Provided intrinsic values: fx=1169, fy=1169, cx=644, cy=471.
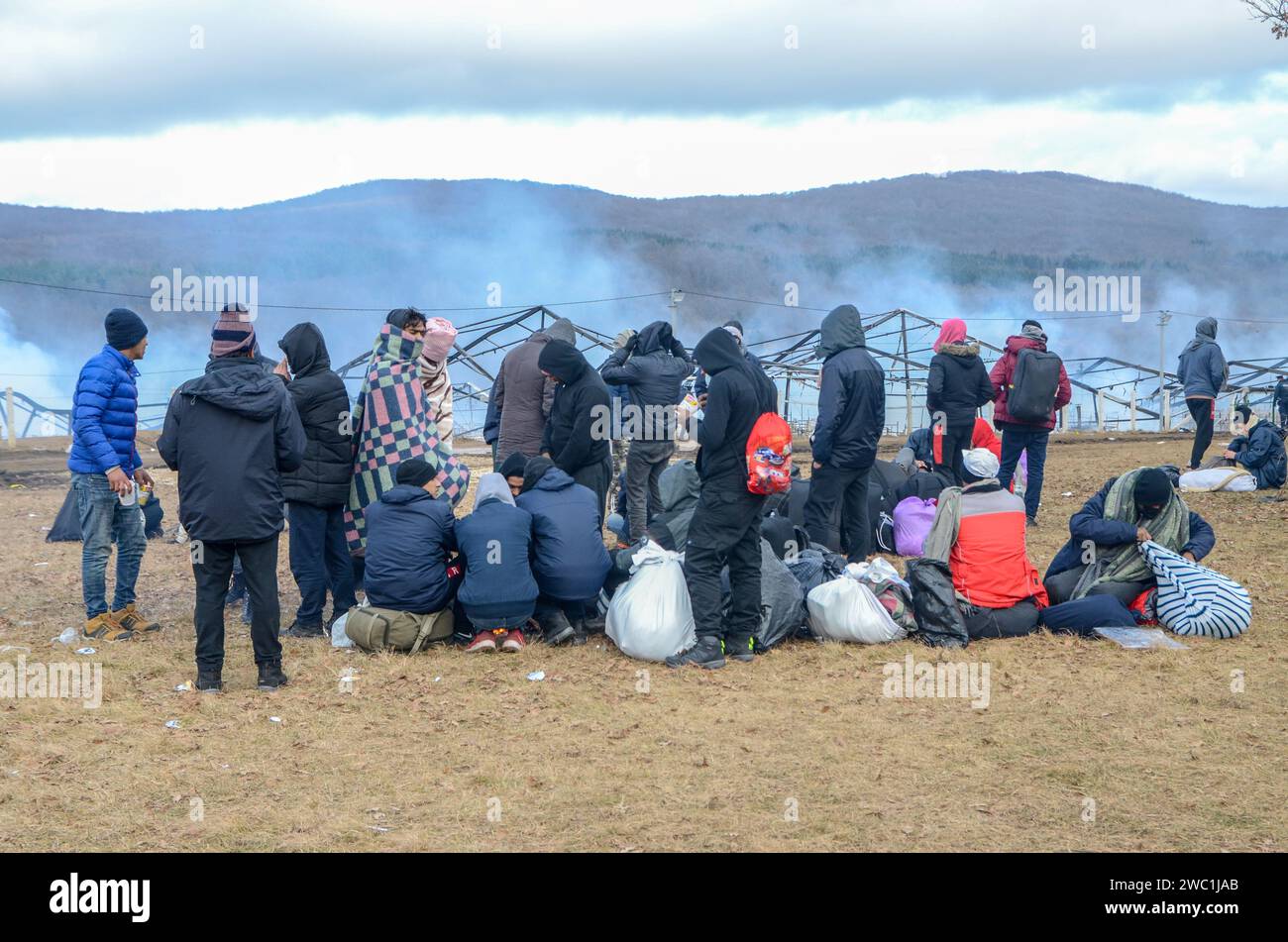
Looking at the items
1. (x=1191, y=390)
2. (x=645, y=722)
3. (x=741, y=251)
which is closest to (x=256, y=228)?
(x=741, y=251)

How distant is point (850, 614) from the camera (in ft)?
22.3

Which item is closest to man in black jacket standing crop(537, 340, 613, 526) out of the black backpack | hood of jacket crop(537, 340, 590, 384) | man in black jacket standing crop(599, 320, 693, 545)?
hood of jacket crop(537, 340, 590, 384)

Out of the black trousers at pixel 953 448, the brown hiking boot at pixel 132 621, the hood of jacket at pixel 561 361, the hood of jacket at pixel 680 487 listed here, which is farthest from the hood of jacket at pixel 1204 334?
the brown hiking boot at pixel 132 621

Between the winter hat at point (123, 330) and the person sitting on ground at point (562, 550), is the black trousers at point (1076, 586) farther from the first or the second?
the winter hat at point (123, 330)

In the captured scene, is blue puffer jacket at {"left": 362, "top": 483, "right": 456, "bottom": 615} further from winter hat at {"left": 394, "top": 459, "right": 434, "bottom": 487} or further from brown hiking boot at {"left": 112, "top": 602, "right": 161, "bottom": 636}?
brown hiking boot at {"left": 112, "top": 602, "right": 161, "bottom": 636}

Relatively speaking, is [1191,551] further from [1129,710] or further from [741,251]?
[741,251]

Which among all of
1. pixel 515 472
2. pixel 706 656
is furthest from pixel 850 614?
pixel 515 472

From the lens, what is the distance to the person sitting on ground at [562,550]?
678 cm

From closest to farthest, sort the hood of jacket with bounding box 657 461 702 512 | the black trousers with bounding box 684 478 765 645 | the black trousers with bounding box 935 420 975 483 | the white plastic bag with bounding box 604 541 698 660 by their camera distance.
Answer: the black trousers with bounding box 684 478 765 645
the white plastic bag with bounding box 604 541 698 660
the hood of jacket with bounding box 657 461 702 512
the black trousers with bounding box 935 420 975 483

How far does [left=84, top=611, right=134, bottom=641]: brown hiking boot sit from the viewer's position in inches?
275

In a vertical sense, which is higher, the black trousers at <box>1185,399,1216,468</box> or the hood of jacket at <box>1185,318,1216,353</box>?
the hood of jacket at <box>1185,318,1216,353</box>

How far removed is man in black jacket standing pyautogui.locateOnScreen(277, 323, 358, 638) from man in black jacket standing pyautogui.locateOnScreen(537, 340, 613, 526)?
1.43 m

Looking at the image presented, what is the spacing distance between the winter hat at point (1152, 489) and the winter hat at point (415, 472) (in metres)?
4.17

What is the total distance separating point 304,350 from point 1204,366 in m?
9.60
